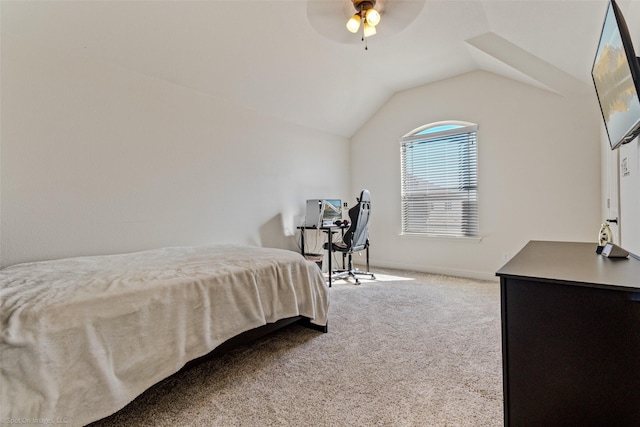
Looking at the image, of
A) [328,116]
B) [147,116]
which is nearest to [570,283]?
[147,116]

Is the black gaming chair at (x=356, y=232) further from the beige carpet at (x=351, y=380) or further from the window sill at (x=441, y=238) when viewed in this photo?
the beige carpet at (x=351, y=380)

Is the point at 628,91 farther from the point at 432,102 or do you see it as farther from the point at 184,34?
the point at 432,102

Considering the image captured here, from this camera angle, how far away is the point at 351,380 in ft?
5.41

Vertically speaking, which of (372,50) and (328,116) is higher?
(372,50)

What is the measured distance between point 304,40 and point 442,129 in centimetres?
233

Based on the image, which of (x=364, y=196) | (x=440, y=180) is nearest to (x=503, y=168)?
(x=440, y=180)

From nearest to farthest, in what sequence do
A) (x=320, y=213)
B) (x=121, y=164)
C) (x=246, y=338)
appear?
(x=246, y=338), (x=121, y=164), (x=320, y=213)

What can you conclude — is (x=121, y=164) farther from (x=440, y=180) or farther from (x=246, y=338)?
(x=440, y=180)

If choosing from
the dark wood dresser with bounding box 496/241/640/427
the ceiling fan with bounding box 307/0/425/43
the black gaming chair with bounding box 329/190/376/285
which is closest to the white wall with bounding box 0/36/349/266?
the black gaming chair with bounding box 329/190/376/285

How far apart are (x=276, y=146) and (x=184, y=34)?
5.42ft

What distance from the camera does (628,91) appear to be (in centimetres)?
121

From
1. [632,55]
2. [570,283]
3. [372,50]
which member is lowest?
[570,283]

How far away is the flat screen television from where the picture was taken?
1.12 m

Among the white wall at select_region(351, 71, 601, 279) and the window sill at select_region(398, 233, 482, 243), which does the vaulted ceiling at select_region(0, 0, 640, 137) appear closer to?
the white wall at select_region(351, 71, 601, 279)
